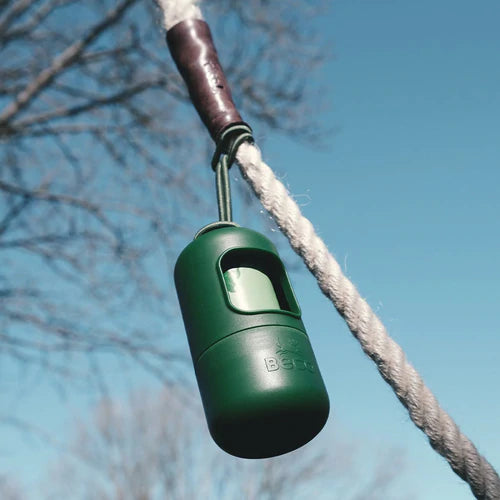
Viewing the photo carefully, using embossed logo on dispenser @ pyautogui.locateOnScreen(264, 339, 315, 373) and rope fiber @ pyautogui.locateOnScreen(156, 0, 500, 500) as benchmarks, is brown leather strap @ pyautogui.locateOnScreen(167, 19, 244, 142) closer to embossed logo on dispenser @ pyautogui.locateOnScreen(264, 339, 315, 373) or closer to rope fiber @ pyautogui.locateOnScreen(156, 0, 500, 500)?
rope fiber @ pyautogui.locateOnScreen(156, 0, 500, 500)

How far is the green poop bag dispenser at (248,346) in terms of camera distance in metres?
0.75

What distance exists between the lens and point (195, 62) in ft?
3.40

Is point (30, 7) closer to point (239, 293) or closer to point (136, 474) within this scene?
point (239, 293)

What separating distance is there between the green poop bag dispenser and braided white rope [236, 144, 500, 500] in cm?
6

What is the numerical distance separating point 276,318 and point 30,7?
3.59 m

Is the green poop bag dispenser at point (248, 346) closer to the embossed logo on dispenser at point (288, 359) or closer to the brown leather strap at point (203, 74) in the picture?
the embossed logo on dispenser at point (288, 359)

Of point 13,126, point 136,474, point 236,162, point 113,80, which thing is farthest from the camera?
point 136,474

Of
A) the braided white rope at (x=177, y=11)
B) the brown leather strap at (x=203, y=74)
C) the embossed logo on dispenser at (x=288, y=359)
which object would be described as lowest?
the embossed logo on dispenser at (x=288, y=359)

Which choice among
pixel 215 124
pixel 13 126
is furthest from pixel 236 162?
pixel 13 126

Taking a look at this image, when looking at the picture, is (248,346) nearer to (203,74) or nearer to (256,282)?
(256,282)

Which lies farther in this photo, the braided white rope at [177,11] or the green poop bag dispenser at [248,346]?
the braided white rope at [177,11]

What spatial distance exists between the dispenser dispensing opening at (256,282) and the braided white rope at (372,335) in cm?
5

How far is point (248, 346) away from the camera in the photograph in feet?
2.56

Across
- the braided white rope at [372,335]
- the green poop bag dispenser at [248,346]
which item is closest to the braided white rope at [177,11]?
the braided white rope at [372,335]
